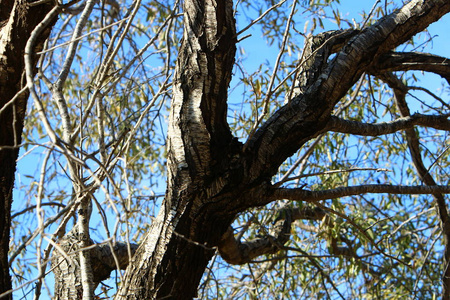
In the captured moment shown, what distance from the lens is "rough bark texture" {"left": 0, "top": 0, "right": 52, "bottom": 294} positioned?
1.87 m

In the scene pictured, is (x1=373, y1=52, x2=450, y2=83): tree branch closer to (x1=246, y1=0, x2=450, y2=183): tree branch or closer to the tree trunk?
(x1=246, y1=0, x2=450, y2=183): tree branch

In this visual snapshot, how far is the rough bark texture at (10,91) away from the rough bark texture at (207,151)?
1.38 feet

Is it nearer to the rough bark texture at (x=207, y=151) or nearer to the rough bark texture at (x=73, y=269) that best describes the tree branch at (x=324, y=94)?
the rough bark texture at (x=207, y=151)

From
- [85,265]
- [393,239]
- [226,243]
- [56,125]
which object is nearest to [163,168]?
[56,125]

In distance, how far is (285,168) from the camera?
13.0ft

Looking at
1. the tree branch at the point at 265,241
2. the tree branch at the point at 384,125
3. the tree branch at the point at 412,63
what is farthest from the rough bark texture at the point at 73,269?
the tree branch at the point at 412,63

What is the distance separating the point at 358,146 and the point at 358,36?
7.38 ft

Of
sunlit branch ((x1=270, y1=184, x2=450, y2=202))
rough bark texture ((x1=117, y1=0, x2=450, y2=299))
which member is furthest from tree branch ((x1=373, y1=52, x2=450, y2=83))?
sunlit branch ((x1=270, y1=184, x2=450, y2=202))

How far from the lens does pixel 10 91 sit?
1932mm

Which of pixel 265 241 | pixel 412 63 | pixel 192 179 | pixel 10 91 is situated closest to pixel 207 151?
pixel 192 179

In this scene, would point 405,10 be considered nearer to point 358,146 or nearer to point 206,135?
point 206,135

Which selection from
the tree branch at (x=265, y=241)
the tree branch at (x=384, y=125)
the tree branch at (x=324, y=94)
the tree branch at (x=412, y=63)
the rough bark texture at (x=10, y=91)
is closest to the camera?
the rough bark texture at (x=10, y=91)

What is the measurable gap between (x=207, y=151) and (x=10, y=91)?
0.68 m

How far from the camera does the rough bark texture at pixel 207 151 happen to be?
1.91 m
